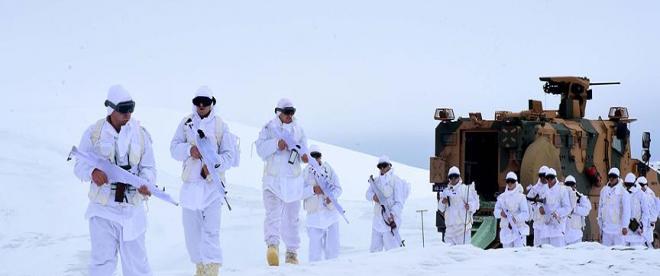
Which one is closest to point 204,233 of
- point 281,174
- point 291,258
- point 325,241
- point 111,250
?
point 111,250

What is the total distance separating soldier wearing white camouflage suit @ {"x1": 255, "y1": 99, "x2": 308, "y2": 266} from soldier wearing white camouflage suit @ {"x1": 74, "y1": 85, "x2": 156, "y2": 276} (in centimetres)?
337

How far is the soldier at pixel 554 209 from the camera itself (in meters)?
15.9

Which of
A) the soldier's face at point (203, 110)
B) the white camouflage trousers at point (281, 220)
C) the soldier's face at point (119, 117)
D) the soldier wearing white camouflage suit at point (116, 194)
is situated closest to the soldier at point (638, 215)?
the white camouflage trousers at point (281, 220)

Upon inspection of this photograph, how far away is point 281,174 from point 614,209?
7.35 m

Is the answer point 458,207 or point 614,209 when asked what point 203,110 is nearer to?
Answer: point 458,207

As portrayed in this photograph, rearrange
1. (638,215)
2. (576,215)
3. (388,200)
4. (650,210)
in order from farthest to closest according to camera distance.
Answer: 1. (650,210)
2. (638,215)
3. (576,215)
4. (388,200)

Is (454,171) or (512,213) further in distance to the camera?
(454,171)

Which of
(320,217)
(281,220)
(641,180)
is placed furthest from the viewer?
(641,180)

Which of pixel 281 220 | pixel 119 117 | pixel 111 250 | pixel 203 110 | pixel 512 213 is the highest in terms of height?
pixel 203 110

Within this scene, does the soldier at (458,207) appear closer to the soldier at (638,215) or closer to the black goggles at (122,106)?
the soldier at (638,215)

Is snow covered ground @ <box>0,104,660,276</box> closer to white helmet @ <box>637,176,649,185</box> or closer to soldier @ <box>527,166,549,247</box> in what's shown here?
soldier @ <box>527,166,549,247</box>

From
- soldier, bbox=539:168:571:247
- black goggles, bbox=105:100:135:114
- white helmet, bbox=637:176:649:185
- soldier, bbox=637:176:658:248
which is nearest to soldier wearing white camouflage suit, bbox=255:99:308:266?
black goggles, bbox=105:100:135:114

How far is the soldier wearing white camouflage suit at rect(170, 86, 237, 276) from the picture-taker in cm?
948

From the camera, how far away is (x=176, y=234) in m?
22.2
